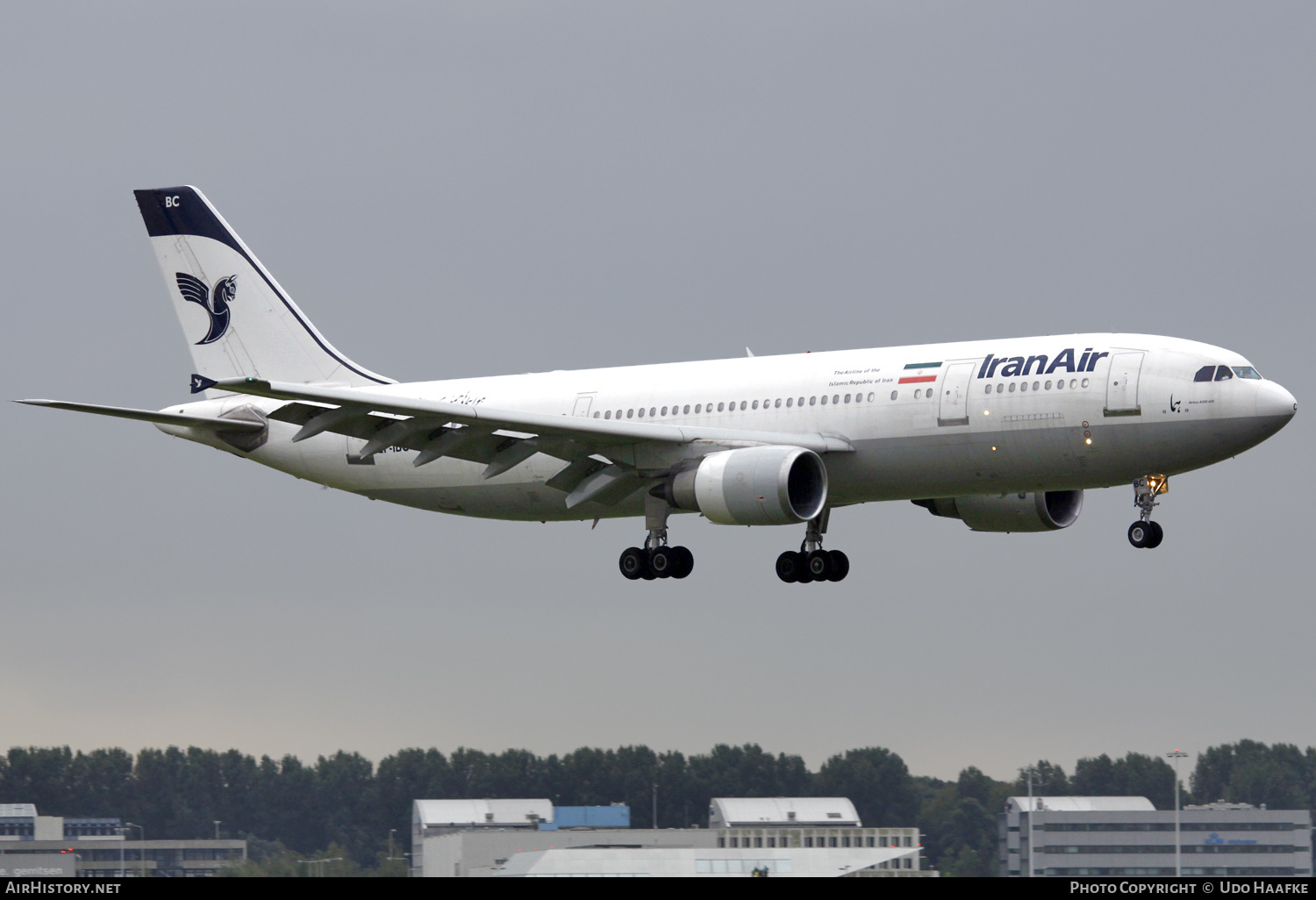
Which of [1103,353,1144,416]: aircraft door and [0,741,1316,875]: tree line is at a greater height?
[1103,353,1144,416]: aircraft door

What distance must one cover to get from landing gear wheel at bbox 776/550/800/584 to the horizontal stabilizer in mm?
16969

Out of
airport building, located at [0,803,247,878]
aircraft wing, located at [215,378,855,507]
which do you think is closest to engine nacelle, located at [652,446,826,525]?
aircraft wing, located at [215,378,855,507]

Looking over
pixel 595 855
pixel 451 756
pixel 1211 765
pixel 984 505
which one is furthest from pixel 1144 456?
pixel 1211 765

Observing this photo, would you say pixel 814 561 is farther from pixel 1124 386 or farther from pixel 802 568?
pixel 1124 386

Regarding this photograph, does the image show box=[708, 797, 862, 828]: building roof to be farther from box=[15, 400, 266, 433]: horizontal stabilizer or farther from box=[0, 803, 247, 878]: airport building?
box=[15, 400, 266, 433]: horizontal stabilizer

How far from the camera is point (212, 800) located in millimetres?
82312

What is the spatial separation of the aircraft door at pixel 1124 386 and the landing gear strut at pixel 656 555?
12.7m

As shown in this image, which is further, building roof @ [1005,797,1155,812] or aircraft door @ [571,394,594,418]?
building roof @ [1005,797,1155,812]

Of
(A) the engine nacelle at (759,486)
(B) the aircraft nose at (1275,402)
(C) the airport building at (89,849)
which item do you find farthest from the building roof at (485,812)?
(B) the aircraft nose at (1275,402)

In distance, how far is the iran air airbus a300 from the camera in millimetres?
46812
